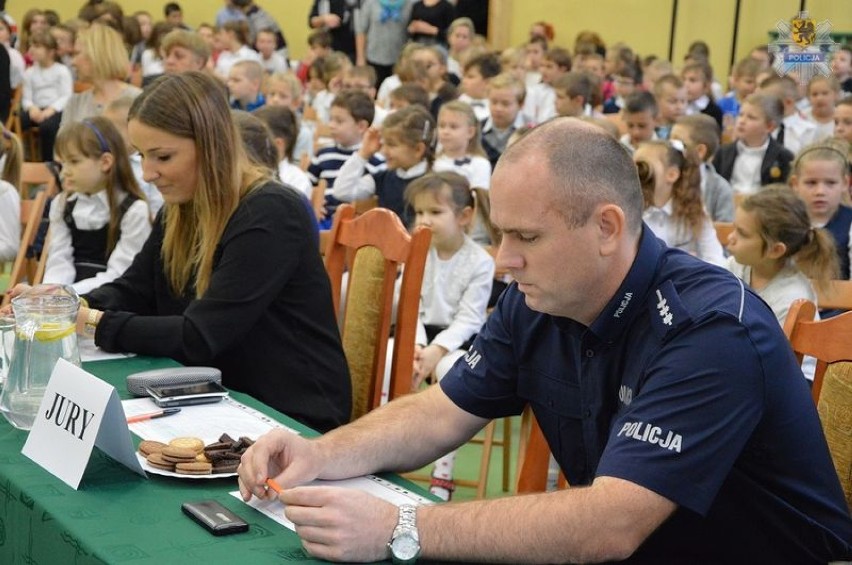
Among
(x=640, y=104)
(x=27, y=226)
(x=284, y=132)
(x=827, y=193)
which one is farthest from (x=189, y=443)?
(x=640, y=104)

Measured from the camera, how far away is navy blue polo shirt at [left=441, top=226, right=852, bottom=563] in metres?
1.42

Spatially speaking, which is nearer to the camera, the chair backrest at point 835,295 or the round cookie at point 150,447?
the round cookie at point 150,447

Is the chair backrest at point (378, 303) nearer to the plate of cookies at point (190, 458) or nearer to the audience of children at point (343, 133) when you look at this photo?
the plate of cookies at point (190, 458)

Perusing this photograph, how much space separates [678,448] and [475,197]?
3034mm

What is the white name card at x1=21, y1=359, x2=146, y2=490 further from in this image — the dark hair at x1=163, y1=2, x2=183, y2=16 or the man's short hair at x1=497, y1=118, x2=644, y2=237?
the dark hair at x1=163, y1=2, x2=183, y2=16

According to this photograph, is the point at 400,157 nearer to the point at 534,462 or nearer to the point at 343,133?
the point at 343,133

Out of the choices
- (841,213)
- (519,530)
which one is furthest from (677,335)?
(841,213)

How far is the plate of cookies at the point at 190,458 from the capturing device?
1.64 metres

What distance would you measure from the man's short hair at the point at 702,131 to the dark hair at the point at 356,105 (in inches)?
68.7

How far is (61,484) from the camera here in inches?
63.8

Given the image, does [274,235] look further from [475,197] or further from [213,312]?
[475,197]

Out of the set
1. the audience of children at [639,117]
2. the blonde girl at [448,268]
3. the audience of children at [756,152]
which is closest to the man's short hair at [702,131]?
the audience of children at [639,117]

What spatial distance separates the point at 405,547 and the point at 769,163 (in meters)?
5.34

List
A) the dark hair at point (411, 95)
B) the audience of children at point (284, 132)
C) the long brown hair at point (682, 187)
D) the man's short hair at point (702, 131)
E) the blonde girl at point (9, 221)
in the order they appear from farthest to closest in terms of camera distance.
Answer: the dark hair at point (411, 95) < the man's short hair at point (702, 131) < the audience of children at point (284, 132) < the long brown hair at point (682, 187) < the blonde girl at point (9, 221)
